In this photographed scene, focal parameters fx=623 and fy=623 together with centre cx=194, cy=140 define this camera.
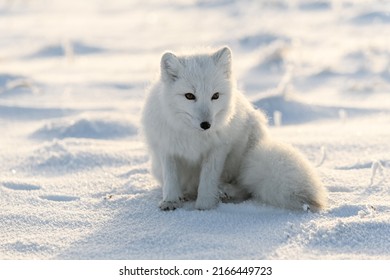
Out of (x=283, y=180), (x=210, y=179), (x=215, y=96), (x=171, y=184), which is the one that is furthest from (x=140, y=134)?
(x=283, y=180)

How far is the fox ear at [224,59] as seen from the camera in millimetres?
3262

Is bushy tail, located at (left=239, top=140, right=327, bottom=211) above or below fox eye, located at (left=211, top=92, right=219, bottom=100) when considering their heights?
below

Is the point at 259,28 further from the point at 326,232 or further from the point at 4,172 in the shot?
the point at 326,232

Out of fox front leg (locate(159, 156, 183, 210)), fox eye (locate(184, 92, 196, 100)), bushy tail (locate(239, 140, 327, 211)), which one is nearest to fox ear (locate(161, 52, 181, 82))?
fox eye (locate(184, 92, 196, 100))

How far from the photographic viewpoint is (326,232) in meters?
2.83

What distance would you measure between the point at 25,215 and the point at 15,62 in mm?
4987

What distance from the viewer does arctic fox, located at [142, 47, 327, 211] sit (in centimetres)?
313


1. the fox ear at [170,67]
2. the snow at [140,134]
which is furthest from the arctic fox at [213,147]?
the snow at [140,134]

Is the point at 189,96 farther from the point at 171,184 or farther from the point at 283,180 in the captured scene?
the point at 283,180

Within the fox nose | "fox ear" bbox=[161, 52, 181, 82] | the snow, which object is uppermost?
"fox ear" bbox=[161, 52, 181, 82]

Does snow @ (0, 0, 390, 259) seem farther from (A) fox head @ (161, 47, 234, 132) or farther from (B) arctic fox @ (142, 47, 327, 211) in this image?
(A) fox head @ (161, 47, 234, 132)

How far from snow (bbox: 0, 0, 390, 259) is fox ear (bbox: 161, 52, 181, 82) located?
689 mm

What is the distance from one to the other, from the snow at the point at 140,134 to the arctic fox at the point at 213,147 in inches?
4.1
